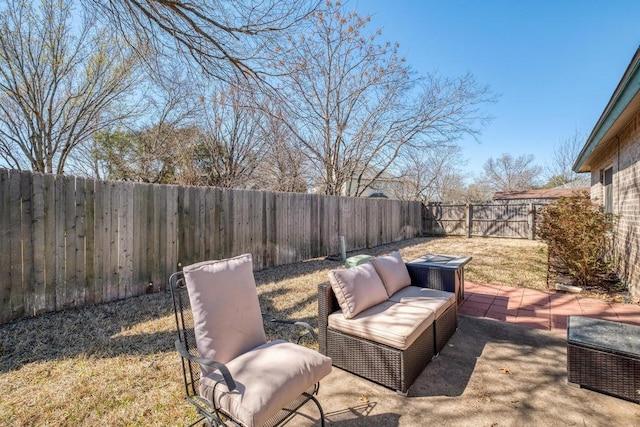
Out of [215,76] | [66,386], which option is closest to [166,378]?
[66,386]

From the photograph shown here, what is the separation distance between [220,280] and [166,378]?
109 cm

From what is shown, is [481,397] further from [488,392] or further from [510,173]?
[510,173]

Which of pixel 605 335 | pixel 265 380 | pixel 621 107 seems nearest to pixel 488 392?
pixel 605 335

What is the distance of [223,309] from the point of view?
77.3 inches

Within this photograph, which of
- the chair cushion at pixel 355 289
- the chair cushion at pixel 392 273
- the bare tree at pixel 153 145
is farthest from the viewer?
the bare tree at pixel 153 145

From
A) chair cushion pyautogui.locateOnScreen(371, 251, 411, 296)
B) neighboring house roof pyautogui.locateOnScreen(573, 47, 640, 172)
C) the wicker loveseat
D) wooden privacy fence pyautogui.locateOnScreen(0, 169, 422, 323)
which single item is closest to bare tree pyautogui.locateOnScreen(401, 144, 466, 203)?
neighboring house roof pyautogui.locateOnScreen(573, 47, 640, 172)

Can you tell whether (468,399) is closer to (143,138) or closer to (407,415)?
(407,415)

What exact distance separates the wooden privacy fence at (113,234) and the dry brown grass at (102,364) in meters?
0.31

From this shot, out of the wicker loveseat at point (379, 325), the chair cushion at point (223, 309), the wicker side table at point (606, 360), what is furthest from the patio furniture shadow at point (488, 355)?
the chair cushion at point (223, 309)

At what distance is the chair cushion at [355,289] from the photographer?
2.59 metres

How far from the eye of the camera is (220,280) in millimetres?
2008

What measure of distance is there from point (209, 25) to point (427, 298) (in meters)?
4.27

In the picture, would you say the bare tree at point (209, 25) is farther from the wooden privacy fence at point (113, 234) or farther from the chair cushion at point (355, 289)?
the chair cushion at point (355, 289)

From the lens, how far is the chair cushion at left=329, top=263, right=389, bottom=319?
2.59 meters
